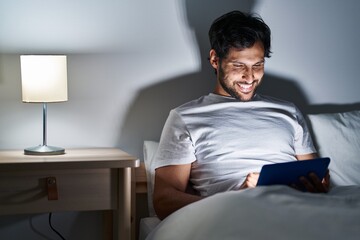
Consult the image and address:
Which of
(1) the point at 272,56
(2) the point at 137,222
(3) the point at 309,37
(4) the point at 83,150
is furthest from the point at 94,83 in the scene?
(3) the point at 309,37

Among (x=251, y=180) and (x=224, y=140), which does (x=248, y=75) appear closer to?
(x=224, y=140)

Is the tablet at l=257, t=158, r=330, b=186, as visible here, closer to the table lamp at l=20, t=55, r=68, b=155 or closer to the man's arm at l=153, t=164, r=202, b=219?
the man's arm at l=153, t=164, r=202, b=219

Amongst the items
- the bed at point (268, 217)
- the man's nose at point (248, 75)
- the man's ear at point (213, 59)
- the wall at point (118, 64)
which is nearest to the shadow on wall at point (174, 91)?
the wall at point (118, 64)

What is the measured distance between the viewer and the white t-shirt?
7.45 ft

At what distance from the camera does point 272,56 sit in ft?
9.09

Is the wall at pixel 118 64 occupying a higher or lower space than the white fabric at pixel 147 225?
higher

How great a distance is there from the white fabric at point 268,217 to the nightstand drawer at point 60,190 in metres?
0.29

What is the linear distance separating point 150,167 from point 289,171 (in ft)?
2.15

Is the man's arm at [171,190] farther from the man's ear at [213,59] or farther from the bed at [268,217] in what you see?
the man's ear at [213,59]

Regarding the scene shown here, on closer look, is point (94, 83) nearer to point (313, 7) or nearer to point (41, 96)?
point (41, 96)

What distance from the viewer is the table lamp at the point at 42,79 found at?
87.7 inches

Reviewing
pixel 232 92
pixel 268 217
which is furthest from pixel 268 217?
pixel 232 92

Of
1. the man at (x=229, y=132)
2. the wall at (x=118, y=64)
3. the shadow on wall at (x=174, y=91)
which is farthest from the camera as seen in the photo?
the shadow on wall at (x=174, y=91)

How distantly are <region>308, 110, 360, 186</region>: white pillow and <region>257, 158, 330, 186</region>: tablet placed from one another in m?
0.51
